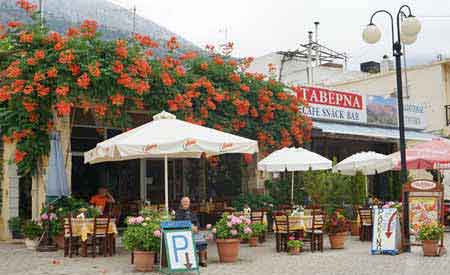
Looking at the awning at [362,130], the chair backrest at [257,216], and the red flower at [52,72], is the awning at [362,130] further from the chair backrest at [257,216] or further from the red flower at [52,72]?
the red flower at [52,72]

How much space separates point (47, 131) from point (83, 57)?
1931mm

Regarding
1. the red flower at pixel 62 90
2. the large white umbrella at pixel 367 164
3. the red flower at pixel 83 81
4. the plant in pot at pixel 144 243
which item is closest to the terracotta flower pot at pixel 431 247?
the large white umbrella at pixel 367 164

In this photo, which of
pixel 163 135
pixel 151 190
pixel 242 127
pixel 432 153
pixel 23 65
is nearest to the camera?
pixel 163 135

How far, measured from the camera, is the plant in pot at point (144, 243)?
33.1 ft

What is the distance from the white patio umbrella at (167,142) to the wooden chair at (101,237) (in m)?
1.29

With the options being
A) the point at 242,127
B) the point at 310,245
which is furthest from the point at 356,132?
the point at 310,245

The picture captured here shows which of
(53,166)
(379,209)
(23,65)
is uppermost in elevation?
(23,65)

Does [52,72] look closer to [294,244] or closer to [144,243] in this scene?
[144,243]

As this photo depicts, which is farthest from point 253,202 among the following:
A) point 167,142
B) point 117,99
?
point 167,142

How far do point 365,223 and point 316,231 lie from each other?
2.37m

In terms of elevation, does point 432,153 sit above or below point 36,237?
above

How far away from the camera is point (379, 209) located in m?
12.2

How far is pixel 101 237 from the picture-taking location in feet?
39.2

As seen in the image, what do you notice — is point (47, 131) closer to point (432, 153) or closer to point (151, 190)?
point (151, 190)
